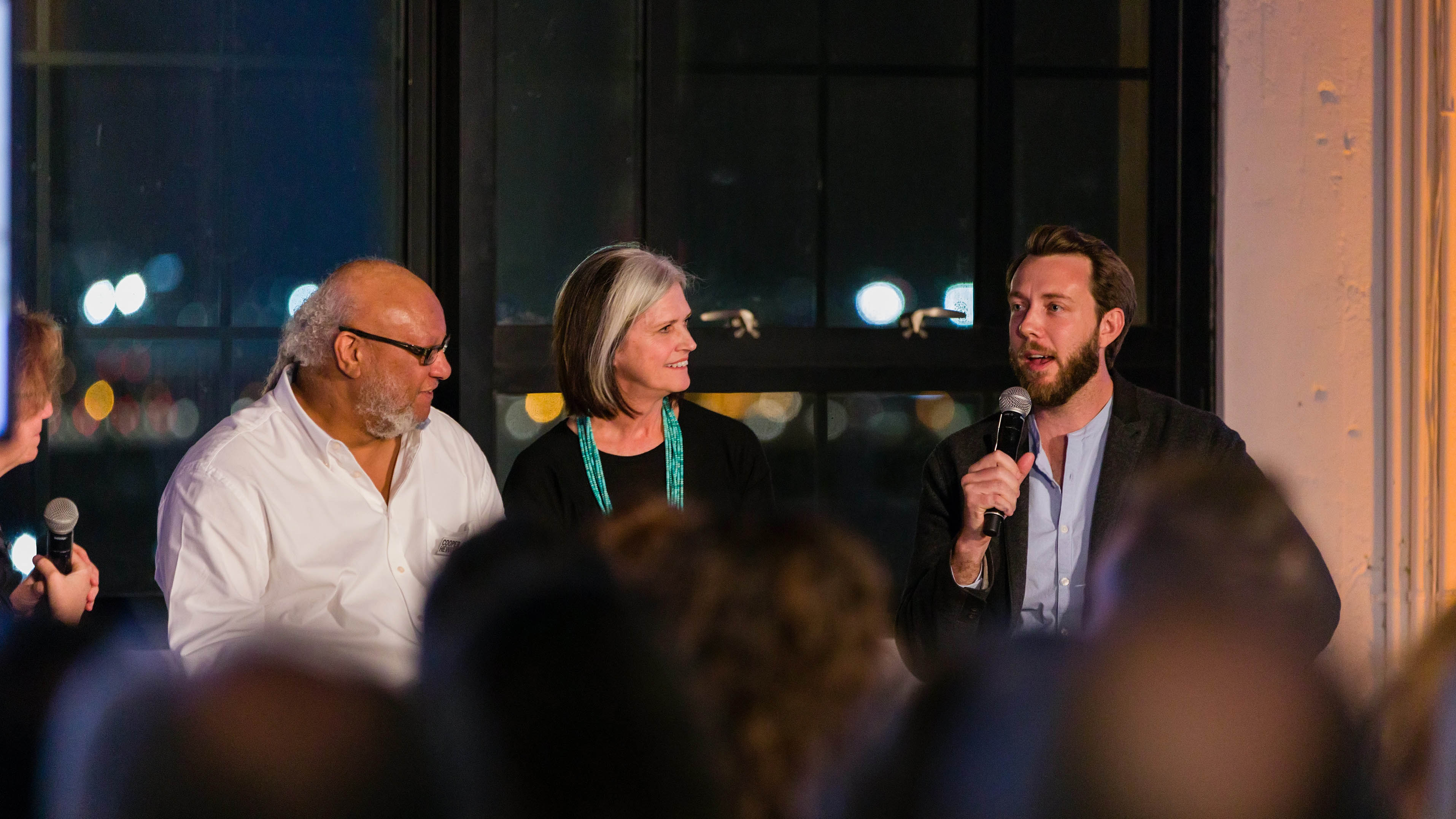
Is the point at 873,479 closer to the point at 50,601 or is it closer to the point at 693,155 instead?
the point at 693,155

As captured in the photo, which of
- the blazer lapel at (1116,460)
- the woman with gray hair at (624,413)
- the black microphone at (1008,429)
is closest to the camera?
the black microphone at (1008,429)

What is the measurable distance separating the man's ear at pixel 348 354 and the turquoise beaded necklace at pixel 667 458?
0.44 meters

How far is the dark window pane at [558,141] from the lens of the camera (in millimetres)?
3088

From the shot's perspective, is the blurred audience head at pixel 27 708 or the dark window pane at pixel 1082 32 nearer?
the blurred audience head at pixel 27 708

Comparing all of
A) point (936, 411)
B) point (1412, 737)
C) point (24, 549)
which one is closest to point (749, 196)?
point (936, 411)

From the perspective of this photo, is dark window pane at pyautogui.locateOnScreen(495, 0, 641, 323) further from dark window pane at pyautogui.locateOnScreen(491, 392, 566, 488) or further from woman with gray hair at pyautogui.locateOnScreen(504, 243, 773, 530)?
woman with gray hair at pyautogui.locateOnScreen(504, 243, 773, 530)

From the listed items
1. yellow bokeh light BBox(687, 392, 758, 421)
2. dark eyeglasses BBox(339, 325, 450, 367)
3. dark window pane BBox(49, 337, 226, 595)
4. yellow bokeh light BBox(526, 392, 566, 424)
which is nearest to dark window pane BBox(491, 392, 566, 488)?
yellow bokeh light BBox(526, 392, 566, 424)

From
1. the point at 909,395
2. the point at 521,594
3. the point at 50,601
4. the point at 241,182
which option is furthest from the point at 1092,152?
the point at 521,594

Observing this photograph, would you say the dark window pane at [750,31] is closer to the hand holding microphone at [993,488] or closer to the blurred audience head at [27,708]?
the hand holding microphone at [993,488]

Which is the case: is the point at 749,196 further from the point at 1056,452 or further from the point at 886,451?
the point at 1056,452

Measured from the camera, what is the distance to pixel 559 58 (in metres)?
3.10

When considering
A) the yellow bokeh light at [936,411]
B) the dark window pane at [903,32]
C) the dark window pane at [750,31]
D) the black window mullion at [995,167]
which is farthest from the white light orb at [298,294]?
the black window mullion at [995,167]

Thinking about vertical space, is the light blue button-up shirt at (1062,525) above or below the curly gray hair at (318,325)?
below

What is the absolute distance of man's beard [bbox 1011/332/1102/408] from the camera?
7.92ft
